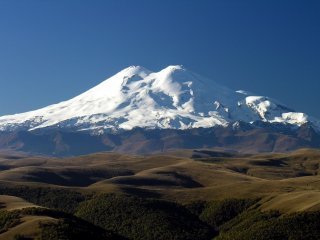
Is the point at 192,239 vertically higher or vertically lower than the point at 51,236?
lower

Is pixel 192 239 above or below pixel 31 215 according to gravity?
below

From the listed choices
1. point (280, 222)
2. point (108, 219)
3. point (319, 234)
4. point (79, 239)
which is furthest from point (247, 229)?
point (79, 239)

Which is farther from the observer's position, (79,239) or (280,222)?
(280,222)

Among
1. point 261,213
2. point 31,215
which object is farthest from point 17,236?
point 261,213

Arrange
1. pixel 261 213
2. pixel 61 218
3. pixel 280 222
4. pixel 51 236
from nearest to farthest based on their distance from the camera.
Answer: pixel 51 236
pixel 61 218
pixel 280 222
pixel 261 213

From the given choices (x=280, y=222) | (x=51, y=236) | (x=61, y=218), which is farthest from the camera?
(x=280, y=222)

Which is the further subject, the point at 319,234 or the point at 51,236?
the point at 319,234

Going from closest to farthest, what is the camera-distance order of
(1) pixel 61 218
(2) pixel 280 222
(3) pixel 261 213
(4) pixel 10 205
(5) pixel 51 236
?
(5) pixel 51 236
(1) pixel 61 218
(2) pixel 280 222
(4) pixel 10 205
(3) pixel 261 213

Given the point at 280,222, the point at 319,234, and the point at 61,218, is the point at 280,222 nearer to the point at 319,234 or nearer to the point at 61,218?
the point at 319,234

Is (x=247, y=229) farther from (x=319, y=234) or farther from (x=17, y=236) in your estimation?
(x=17, y=236)
